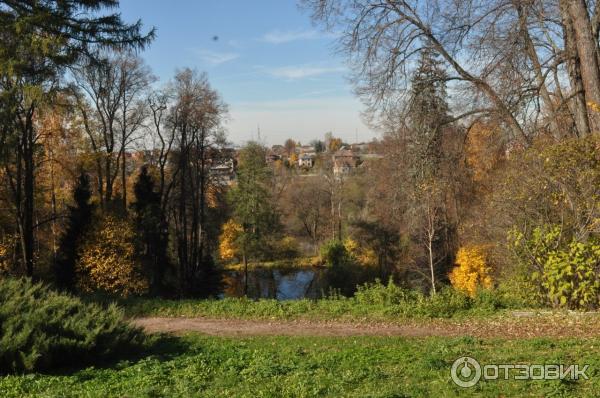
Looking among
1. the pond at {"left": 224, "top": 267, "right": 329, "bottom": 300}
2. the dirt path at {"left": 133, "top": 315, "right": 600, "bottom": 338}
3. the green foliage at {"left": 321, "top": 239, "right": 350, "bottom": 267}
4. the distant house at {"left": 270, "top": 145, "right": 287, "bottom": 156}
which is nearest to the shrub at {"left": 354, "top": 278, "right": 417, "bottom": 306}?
the dirt path at {"left": 133, "top": 315, "right": 600, "bottom": 338}

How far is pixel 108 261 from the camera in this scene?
76.4 feet

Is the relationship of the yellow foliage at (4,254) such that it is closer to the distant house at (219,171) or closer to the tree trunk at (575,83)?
the distant house at (219,171)

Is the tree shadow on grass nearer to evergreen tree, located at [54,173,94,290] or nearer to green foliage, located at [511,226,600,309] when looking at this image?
green foliage, located at [511,226,600,309]

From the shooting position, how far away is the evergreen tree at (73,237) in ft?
76.7

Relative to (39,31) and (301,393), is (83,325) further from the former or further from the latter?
(39,31)

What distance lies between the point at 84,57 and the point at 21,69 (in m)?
1.47

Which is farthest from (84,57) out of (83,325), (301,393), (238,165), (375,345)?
(238,165)

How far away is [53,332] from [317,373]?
4.09 meters

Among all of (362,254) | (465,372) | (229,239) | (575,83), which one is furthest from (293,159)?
(465,372)

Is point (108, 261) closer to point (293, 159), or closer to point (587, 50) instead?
point (587, 50)

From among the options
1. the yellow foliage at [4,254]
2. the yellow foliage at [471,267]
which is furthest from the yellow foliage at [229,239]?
the yellow foliage at [471,267]

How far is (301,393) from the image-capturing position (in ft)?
17.6

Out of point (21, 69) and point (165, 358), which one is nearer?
point (165, 358)

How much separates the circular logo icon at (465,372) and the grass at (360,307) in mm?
5394
